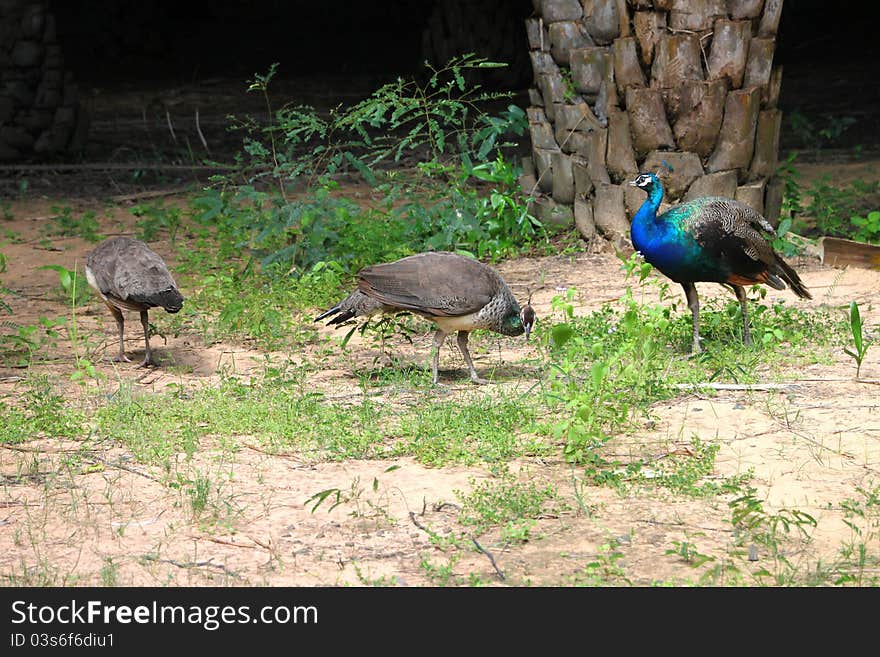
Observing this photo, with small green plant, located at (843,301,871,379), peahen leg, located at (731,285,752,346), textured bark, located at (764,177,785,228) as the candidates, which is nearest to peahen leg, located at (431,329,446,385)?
peahen leg, located at (731,285,752,346)

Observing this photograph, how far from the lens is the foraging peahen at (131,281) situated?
6375 millimetres

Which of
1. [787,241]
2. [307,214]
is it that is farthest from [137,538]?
[787,241]

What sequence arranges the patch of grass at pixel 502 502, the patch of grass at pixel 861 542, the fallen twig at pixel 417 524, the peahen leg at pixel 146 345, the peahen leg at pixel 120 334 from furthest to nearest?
the peahen leg at pixel 120 334 → the peahen leg at pixel 146 345 → the patch of grass at pixel 502 502 → the fallen twig at pixel 417 524 → the patch of grass at pixel 861 542

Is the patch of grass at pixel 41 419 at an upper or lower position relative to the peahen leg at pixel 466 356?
upper

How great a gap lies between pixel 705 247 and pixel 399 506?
2509mm

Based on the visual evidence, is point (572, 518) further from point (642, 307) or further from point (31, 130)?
point (31, 130)

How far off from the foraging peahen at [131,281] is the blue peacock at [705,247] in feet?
8.47

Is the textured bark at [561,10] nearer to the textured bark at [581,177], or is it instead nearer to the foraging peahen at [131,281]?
the textured bark at [581,177]

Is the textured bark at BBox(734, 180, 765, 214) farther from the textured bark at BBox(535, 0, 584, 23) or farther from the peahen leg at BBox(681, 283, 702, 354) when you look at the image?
the peahen leg at BBox(681, 283, 702, 354)

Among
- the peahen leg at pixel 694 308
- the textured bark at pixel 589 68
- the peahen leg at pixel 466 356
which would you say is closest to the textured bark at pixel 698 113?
the textured bark at pixel 589 68

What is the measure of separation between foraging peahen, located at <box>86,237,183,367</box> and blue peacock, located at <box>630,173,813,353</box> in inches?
102

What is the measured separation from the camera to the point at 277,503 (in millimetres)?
4672

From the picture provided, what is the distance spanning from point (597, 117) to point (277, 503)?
5192 millimetres

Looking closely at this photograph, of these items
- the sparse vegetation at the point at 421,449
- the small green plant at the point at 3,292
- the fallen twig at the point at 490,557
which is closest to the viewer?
the fallen twig at the point at 490,557
